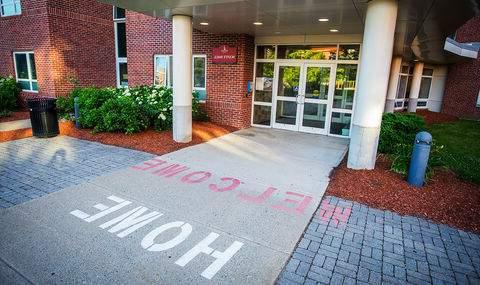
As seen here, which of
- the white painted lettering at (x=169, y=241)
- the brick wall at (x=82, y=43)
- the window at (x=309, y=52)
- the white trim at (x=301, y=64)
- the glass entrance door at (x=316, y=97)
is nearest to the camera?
the white painted lettering at (x=169, y=241)

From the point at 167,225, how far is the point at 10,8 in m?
15.3

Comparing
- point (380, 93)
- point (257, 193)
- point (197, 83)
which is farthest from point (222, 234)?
point (197, 83)

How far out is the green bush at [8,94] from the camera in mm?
12492

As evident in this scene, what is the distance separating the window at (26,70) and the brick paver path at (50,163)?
7.10 meters

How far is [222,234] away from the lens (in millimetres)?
3787

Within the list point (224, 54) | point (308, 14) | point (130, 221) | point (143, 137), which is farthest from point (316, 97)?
point (130, 221)

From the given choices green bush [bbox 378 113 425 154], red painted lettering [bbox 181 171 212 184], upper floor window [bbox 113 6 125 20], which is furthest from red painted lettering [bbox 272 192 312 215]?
upper floor window [bbox 113 6 125 20]

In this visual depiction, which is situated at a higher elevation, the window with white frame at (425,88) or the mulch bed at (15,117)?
the window with white frame at (425,88)

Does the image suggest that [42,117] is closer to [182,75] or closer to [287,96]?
[182,75]

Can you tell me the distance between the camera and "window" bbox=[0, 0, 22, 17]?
13148 millimetres

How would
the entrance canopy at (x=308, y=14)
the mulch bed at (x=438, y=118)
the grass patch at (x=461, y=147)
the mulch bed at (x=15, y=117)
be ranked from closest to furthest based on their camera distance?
the entrance canopy at (x=308, y=14), the grass patch at (x=461, y=147), the mulch bed at (x=15, y=117), the mulch bed at (x=438, y=118)

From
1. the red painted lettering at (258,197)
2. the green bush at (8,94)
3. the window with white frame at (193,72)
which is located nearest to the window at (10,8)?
the green bush at (8,94)

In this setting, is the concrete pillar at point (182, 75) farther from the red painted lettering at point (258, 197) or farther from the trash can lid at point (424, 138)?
the trash can lid at point (424, 138)

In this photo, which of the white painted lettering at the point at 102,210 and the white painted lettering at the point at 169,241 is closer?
the white painted lettering at the point at 169,241
